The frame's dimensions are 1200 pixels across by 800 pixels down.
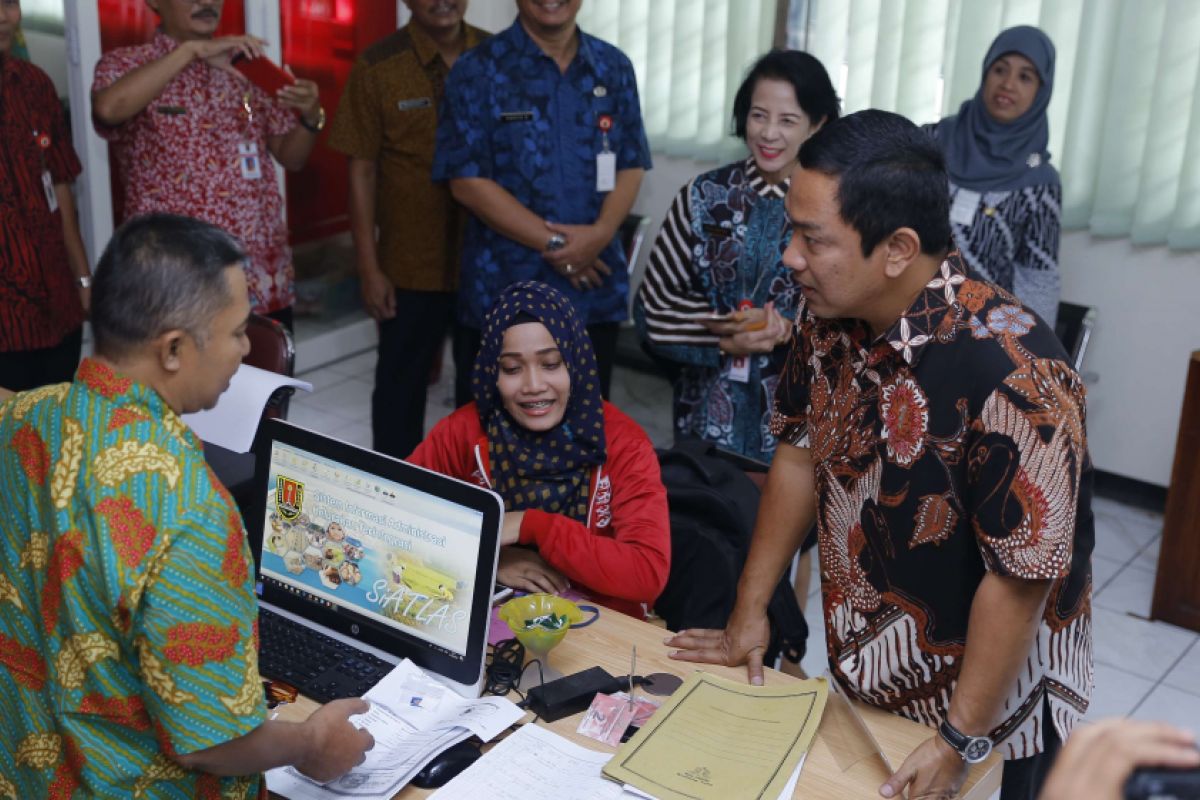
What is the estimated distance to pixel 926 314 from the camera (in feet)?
5.43

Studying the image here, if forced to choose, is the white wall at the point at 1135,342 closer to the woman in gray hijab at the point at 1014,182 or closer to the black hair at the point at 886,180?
the woman in gray hijab at the point at 1014,182

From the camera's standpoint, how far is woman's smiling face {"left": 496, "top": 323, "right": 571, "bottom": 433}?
2334 millimetres

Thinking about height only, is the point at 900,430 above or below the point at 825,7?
below

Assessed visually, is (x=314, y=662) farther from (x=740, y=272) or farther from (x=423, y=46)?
(x=423, y=46)

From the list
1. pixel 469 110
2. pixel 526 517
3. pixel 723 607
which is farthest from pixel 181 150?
pixel 723 607

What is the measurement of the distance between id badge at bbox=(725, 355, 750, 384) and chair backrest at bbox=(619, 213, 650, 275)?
5.64 ft

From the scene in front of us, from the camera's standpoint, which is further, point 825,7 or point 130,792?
point 825,7

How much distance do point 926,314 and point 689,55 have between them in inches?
138

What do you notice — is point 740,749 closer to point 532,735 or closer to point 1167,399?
point 532,735

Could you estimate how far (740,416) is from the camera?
315cm

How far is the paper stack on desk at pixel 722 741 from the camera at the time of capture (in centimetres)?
162

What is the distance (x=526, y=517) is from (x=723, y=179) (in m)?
1.30

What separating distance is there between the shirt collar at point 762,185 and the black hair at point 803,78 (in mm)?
141

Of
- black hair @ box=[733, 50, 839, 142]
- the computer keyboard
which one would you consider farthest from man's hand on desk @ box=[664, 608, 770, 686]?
black hair @ box=[733, 50, 839, 142]
